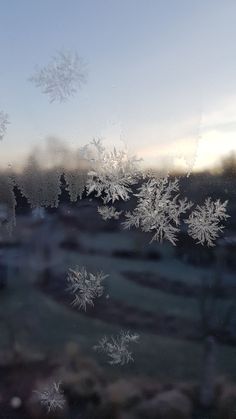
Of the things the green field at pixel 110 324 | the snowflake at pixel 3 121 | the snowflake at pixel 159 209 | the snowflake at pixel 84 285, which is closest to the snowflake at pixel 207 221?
the snowflake at pixel 159 209

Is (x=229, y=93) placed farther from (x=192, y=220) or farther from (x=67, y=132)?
(x=67, y=132)

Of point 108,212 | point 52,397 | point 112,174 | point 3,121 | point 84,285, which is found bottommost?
point 52,397

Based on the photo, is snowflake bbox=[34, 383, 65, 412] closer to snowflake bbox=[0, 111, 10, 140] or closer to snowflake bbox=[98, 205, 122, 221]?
snowflake bbox=[98, 205, 122, 221]

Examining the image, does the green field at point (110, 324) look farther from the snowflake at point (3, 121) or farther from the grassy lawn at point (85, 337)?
the snowflake at point (3, 121)

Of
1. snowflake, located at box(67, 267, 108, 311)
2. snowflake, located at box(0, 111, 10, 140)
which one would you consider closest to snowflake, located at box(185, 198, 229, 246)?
snowflake, located at box(67, 267, 108, 311)

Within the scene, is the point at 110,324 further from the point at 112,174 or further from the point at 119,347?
the point at 112,174

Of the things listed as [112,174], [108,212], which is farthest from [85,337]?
[112,174]
